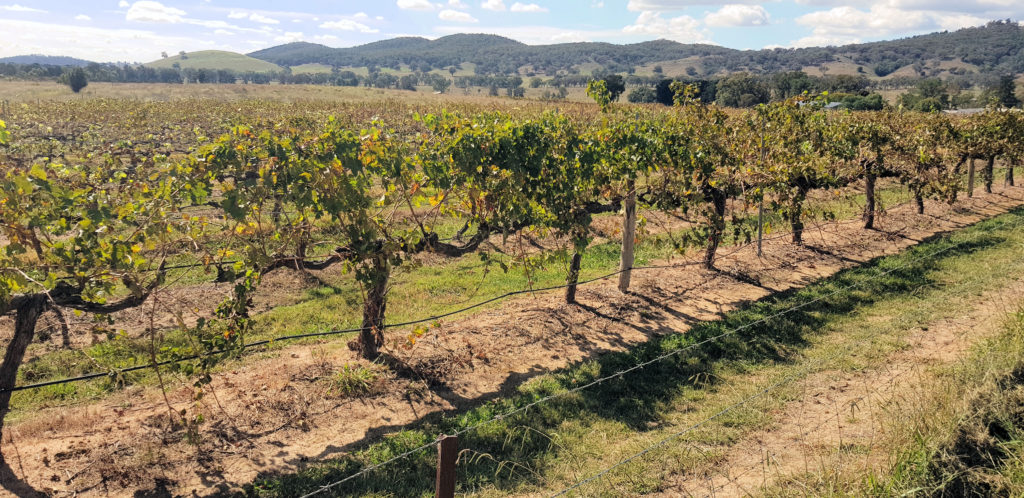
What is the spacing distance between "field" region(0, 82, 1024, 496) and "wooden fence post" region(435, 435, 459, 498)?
6.34 ft

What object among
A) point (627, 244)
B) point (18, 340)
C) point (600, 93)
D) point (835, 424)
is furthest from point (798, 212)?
point (18, 340)

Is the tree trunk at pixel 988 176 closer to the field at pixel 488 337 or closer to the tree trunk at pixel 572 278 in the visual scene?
the field at pixel 488 337

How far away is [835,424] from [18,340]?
9246mm

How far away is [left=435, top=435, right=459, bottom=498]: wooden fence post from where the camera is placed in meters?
3.93

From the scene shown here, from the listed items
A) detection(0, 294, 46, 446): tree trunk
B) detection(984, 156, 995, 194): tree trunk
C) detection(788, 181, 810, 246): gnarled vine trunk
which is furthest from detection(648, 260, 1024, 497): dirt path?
detection(984, 156, 995, 194): tree trunk

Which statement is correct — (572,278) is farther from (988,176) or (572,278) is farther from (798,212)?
(988,176)

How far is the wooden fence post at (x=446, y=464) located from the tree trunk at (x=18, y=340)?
17.4 ft

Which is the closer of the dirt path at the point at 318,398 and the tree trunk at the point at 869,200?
the dirt path at the point at 318,398

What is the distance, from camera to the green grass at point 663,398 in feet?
20.3

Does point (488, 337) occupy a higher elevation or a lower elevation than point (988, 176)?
lower

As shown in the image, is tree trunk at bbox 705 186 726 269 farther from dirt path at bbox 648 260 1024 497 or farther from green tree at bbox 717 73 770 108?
green tree at bbox 717 73 770 108

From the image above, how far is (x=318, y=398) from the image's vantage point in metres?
7.81

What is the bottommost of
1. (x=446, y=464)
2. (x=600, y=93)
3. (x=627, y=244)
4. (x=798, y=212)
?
(x=446, y=464)

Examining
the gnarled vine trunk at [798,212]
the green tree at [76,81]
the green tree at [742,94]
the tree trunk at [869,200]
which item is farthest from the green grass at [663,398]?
the green tree at [76,81]
